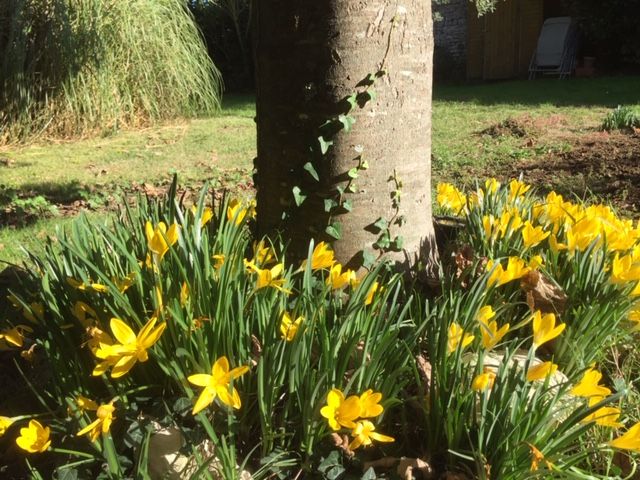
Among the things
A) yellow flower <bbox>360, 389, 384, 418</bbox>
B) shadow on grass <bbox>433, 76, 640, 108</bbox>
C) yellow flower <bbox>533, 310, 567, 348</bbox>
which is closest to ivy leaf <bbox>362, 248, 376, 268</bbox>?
yellow flower <bbox>533, 310, 567, 348</bbox>

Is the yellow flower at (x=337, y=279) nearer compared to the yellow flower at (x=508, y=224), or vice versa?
the yellow flower at (x=337, y=279)

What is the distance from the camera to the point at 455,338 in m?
1.70

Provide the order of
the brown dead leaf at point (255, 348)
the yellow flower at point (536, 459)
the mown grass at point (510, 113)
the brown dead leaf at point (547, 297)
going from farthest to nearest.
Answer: the mown grass at point (510, 113)
the brown dead leaf at point (547, 297)
the brown dead leaf at point (255, 348)
the yellow flower at point (536, 459)

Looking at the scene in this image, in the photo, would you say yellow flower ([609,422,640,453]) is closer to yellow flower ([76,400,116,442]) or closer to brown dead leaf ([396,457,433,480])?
brown dead leaf ([396,457,433,480])

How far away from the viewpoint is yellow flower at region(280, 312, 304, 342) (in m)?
1.65

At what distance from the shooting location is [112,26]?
10.8 meters

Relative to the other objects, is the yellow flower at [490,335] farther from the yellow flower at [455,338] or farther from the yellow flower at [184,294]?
the yellow flower at [184,294]

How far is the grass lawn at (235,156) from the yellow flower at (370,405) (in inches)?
130

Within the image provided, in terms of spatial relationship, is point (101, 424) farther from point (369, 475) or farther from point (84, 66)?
point (84, 66)

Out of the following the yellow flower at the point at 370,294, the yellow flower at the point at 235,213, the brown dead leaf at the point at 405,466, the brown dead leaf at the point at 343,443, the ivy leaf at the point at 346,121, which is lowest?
the brown dead leaf at the point at 405,466

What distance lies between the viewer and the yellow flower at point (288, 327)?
165 centimetres

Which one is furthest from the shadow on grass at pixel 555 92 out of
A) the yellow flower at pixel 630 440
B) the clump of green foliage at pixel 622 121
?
the yellow flower at pixel 630 440

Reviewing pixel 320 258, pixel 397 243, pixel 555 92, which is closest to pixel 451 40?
pixel 555 92

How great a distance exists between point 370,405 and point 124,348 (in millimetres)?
602
